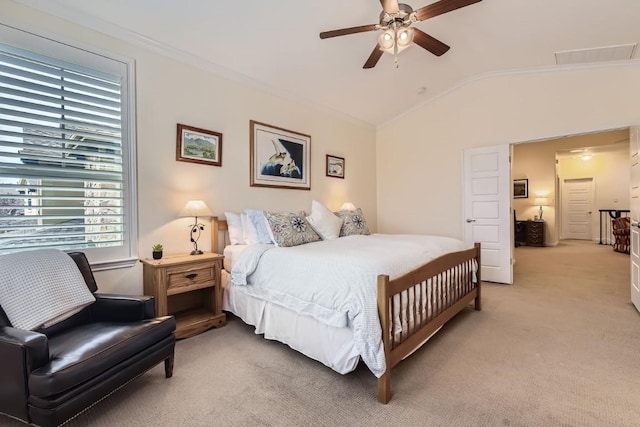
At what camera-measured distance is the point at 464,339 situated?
263 centimetres

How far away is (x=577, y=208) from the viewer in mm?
9312

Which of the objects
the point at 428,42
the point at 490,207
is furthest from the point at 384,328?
the point at 490,207

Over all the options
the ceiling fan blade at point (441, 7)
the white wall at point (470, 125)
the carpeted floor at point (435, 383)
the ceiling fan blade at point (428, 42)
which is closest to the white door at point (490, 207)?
the white wall at point (470, 125)

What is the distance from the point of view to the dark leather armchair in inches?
54.2

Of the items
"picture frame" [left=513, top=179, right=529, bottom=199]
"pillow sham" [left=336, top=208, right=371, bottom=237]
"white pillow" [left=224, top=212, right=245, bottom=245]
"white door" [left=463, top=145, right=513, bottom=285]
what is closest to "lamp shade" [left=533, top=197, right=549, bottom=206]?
"picture frame" [left=513, top=179, right=529, bottom=199]

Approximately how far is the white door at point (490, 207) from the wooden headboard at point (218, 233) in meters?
3.65

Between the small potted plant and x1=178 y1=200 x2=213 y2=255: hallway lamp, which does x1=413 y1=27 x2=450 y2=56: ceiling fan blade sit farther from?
the small potted plant

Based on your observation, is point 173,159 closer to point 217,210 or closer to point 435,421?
point 217,210

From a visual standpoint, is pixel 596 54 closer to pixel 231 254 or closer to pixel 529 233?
pixel 231 254

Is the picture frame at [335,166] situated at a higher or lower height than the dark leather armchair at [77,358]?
higher

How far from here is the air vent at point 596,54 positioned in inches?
131

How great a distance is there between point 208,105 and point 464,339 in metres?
3.48

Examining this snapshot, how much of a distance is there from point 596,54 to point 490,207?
2151 millimetres

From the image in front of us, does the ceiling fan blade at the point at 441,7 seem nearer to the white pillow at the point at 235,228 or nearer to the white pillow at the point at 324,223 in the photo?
the white pillow at the point at 324,223
